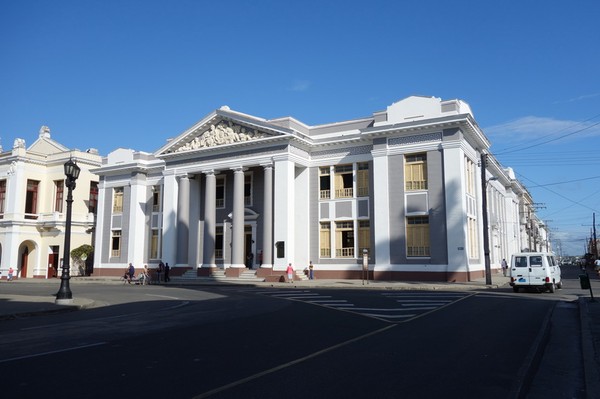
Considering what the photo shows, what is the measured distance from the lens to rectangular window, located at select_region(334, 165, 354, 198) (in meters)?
37.6

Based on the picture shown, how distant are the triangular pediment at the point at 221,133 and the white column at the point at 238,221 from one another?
2.70m

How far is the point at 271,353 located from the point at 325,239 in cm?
2937

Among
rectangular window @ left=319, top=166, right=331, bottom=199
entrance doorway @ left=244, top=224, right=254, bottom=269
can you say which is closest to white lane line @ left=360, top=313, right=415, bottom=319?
rectangular window @ left=319, top=166, right=331, bottom=199

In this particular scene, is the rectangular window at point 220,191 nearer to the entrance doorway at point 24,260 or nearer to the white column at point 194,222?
the white column at point 194,222

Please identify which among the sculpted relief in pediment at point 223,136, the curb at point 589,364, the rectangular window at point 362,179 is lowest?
the curb at point 589,364

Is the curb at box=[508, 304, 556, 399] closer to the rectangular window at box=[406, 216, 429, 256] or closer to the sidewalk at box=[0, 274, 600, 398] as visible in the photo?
the sidewalk at box=[0, 274, 600, 398]

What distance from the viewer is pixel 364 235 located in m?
36.6

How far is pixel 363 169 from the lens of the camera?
A: 3712 cm

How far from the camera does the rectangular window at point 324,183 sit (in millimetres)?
38463

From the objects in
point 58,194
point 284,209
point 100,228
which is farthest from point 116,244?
point 284,209

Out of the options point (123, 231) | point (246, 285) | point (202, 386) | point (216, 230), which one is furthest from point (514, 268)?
point (123, 231)

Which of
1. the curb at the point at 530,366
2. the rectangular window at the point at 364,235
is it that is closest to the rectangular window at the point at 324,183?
the rectangular window at the point at 364,235

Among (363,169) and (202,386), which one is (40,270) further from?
(202,386)

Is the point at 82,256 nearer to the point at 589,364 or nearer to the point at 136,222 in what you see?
the point at 136,222
